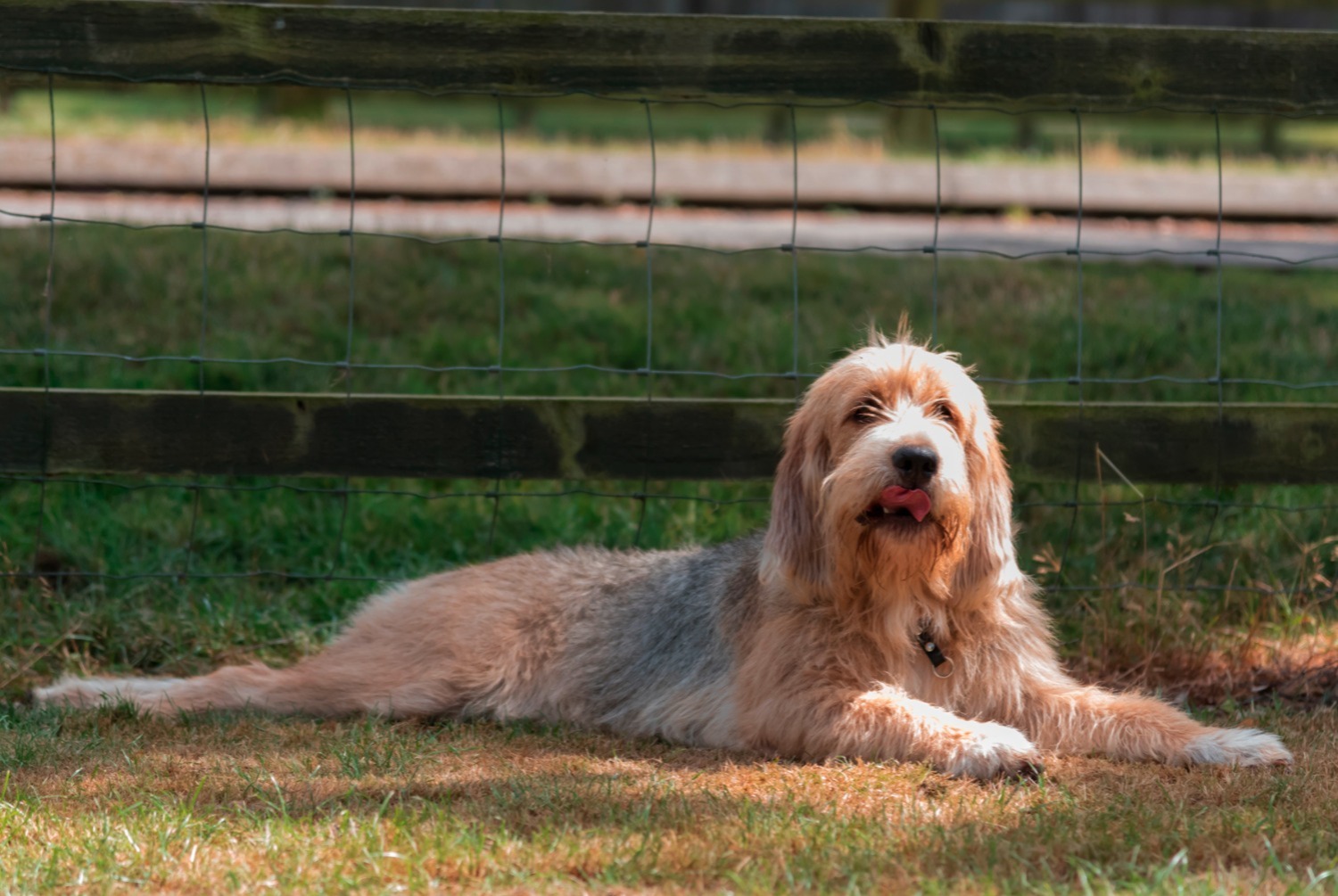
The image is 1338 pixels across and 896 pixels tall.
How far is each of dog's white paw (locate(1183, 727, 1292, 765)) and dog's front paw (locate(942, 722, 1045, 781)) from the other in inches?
19.9

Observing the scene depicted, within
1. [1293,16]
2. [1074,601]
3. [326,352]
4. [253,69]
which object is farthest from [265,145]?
[1293,16]

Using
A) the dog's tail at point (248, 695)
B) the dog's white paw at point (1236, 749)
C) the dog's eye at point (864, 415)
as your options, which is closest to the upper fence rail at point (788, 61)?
the dog's eye at point (864, 415)

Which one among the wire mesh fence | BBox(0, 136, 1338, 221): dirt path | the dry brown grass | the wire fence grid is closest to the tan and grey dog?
the dry brown grass

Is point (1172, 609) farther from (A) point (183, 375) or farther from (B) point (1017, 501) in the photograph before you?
(A) point (183, 375)

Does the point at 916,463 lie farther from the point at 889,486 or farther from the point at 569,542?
the point at 569,542

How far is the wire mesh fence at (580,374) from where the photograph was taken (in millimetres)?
5422

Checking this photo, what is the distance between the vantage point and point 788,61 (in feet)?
17.3

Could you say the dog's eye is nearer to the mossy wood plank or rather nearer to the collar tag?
the collar tag

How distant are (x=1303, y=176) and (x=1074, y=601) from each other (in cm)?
884

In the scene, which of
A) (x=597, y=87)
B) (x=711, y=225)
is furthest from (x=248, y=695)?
(x=711, y=225)

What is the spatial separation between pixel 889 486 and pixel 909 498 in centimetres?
7

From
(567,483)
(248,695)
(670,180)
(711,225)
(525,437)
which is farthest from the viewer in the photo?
(670,180)

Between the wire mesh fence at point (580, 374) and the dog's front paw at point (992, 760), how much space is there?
148 cm

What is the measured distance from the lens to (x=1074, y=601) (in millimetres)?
5848
